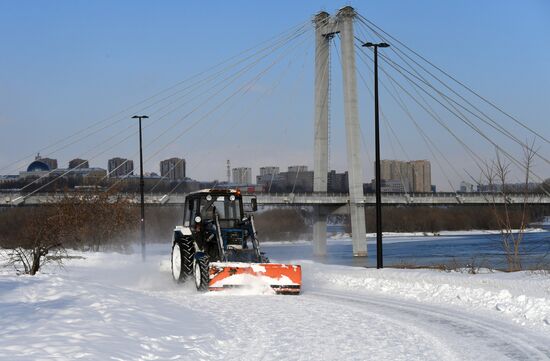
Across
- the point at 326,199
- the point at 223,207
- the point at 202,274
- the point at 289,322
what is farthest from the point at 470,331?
the point at 326,199

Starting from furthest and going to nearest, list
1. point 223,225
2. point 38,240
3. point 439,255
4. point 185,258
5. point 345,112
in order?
1. point 345,112
2. point 439,255
3. point 38,240
4. point 223,225
5. point 185,258

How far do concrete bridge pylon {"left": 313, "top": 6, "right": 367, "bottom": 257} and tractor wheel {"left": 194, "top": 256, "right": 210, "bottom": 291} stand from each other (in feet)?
115

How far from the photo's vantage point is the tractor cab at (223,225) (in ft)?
60.4

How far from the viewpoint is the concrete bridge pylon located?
173ft

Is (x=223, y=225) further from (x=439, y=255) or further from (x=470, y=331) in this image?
(x=439, y=255)

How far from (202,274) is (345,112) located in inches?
1463

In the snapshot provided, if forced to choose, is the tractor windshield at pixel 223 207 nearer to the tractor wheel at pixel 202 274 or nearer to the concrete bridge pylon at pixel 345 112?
the tractor wheel at pixel 202 274

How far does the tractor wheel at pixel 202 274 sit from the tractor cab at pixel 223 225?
0.54 metres

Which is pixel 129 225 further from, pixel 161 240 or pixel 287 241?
pixel 287 241

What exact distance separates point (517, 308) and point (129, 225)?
4347 cm

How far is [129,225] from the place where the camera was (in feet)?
177

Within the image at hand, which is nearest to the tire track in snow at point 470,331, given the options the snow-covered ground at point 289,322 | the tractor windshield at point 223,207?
the snow-covered ground at point 289,322

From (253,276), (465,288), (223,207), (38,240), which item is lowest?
(465,288)

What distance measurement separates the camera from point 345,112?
53375mm
